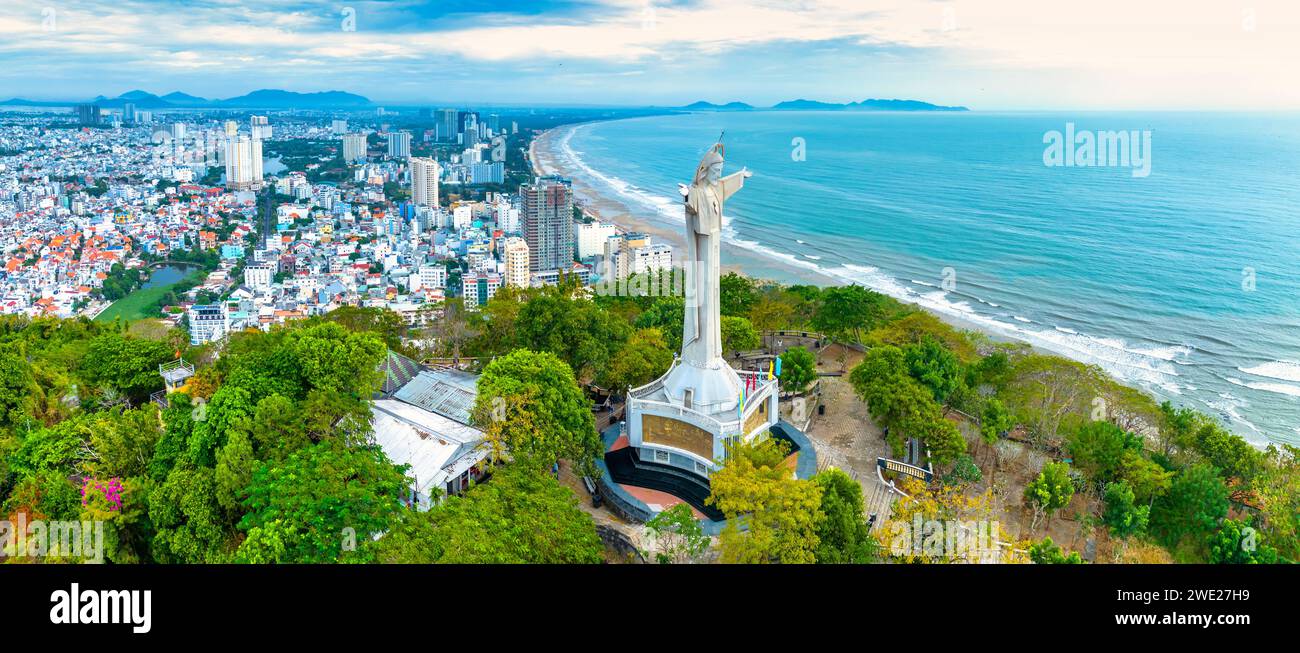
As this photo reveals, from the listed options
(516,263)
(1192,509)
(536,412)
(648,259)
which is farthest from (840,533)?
(516,263)

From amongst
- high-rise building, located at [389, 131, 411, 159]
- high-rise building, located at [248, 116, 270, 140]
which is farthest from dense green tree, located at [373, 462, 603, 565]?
high-rise building, located at [248, 116, 270, 140]

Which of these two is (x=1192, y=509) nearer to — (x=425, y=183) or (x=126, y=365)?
(x=126, y=365)

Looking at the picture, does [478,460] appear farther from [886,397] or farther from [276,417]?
[886,397]

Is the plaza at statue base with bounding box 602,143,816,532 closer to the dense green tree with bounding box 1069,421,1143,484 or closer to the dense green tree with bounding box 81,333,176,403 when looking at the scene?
the dense green tree with bounding box 1069,421,1143,484

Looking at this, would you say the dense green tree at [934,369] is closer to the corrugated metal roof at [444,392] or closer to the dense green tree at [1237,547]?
the dense green tree at [1237,547]

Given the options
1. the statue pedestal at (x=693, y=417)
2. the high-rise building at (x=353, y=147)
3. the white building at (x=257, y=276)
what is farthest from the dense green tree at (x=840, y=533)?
the high-rise building at (x=353, y=147)
